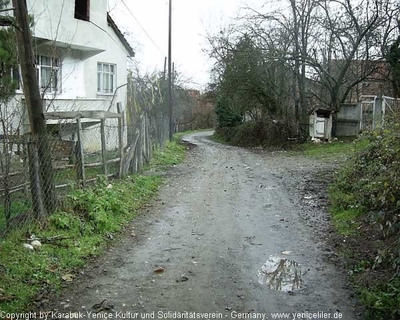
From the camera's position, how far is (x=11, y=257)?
5551 mm

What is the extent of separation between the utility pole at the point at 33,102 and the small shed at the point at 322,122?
19.4 metres

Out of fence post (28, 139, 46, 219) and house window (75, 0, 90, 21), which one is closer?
fence post (28, 139, 46, 219)

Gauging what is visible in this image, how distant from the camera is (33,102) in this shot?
22.7 feet

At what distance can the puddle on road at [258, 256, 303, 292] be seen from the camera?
17.2 feet

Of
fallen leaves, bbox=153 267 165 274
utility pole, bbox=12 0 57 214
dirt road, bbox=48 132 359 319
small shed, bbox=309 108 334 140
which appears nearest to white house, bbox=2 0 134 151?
utility pole, bbox=12 0 57 214

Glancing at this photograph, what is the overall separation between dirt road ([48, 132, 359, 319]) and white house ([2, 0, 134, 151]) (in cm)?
773

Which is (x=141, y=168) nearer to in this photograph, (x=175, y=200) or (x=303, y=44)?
(x=175, y=200)

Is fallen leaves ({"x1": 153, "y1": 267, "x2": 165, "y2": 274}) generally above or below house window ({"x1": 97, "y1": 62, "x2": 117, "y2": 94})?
below

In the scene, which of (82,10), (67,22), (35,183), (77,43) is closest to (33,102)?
(35,183)

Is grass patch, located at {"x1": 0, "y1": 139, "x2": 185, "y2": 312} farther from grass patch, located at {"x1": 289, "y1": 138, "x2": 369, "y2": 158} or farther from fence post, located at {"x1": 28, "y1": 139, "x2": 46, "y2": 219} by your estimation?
grass patch, located at {"x1": 289, "y1": 138, "x2": 369, "y2": 158}

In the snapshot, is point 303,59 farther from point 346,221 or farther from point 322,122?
point 346,221

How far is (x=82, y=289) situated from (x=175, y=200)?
5.38 metres

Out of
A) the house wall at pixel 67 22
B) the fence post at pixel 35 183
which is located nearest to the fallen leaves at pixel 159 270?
the fence post at pixel 35 183

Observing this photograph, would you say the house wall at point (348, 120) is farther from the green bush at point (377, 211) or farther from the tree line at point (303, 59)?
the green bush at point (377, 211)
